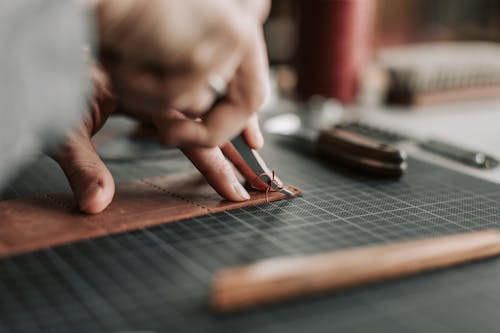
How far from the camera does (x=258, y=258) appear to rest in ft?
2.48

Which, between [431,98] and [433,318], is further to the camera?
[431,98]

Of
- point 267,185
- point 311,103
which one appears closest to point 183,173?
point 267,185

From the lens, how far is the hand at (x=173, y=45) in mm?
620

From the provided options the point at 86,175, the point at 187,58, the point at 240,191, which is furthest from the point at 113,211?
the point at 187,58

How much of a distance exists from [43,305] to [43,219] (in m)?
0.24

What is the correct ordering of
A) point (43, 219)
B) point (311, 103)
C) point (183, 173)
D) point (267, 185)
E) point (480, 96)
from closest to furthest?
point (43, 219) < point (267, 185) < point (183, 173) < point (311, 103) < point (480, 96)

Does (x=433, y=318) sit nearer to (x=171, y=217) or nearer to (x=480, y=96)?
(x=171, y=217)

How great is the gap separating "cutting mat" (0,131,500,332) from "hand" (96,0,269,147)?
0.64ft

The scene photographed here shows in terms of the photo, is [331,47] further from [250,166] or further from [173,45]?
[173,45]

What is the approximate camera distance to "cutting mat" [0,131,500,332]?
62 cm

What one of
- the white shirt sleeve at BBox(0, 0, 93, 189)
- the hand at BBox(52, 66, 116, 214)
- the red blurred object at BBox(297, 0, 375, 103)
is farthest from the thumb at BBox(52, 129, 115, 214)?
the red blurred object at BBox(297, 0, 375, 103)

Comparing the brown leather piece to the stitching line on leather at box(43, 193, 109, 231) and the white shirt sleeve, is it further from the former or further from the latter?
the white shirt sleeve

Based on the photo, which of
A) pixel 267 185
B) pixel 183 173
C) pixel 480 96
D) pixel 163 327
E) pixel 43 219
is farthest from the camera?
pixel 480 96

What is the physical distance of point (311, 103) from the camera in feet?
5.43
